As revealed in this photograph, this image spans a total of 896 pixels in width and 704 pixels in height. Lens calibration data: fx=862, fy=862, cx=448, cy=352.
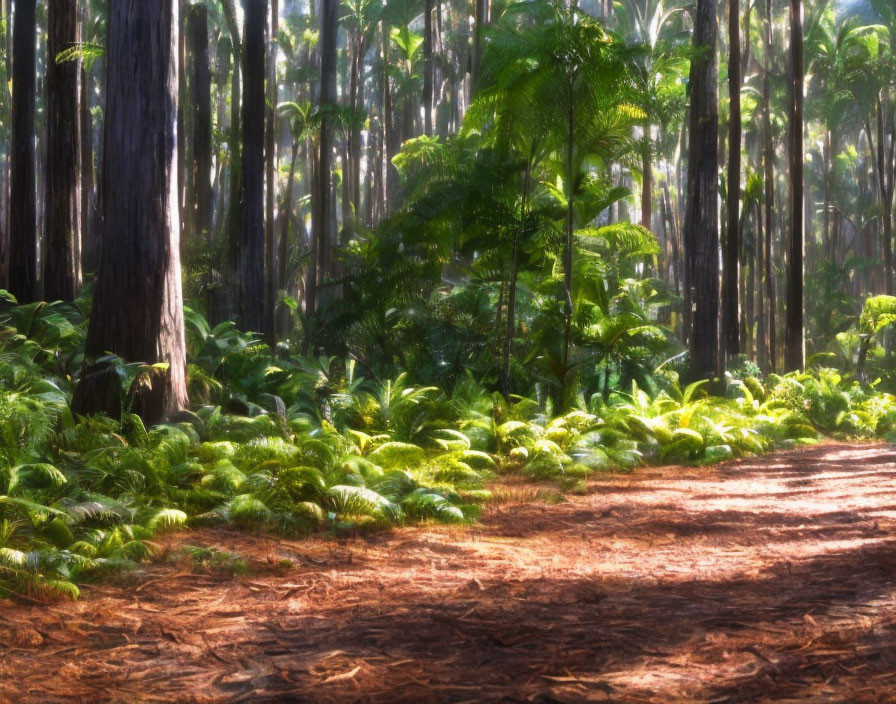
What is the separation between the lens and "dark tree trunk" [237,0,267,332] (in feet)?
50.9

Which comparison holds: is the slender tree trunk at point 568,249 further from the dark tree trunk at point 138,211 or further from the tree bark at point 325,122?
the tree bark at point 325,122

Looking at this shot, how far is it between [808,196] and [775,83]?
2130cm

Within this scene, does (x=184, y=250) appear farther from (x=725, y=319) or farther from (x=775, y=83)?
(x=775, y=83)

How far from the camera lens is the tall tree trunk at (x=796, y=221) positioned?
18.8 m

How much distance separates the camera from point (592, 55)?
1104 cm

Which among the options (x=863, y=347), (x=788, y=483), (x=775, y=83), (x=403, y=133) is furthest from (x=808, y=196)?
(x=788, y=483)

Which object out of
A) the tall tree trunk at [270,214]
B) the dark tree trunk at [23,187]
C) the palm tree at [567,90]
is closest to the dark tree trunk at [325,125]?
the tall tree trunk at [270,214]

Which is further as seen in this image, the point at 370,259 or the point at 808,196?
the point at 808,196

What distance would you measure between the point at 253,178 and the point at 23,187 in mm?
3738

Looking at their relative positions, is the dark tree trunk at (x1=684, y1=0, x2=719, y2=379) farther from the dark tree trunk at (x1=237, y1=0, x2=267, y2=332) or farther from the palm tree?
the dark tree trunk at (x1=237, y1=0, x2=267, y2=332)

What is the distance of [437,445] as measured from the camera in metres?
9.26

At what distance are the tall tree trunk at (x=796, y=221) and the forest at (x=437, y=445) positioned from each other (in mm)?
88

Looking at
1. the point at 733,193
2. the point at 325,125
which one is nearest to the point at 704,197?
the point at 733,193

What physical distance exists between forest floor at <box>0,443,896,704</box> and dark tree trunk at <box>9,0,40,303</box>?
989 cm
